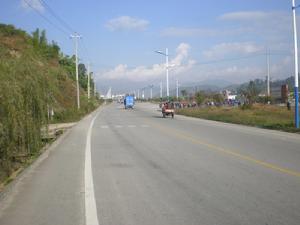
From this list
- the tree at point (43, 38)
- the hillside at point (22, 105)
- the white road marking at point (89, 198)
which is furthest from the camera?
the tree at point (43, 38)

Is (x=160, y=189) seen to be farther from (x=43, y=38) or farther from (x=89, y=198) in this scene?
(x=43, y=38)

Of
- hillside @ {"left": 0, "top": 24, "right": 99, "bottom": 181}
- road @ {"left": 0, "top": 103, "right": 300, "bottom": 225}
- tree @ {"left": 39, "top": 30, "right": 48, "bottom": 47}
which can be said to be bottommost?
road @ {"left": 0, "top": 103, "right": 300, "bottom": 225}

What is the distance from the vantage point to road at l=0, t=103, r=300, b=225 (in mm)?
7352

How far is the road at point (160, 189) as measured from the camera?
735 cm

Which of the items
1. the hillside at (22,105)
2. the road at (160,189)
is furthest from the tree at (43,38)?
the road at (160,189)

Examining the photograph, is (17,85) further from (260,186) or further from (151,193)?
(260,186)

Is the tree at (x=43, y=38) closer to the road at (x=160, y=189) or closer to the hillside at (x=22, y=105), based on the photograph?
the hillside at (x=22, y=105)

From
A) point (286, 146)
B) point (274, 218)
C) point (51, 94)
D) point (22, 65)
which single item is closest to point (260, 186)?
point (274, 218)

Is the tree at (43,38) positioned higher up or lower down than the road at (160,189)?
higher up

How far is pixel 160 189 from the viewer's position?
9508 millimetres

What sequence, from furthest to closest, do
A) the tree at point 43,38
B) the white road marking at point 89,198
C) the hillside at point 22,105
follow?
the tree at point 43,38 < the hillside at point 22,105 < the white road marking at point 89,198

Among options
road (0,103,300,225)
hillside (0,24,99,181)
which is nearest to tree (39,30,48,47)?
hillside (0,24,99,181)

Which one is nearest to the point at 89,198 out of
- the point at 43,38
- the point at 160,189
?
the point at 160,189

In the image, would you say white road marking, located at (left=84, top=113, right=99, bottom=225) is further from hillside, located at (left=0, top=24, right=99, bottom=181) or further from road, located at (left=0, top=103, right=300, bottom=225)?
hillside, located at (left=0, top=24, right=99, bottom=181)
